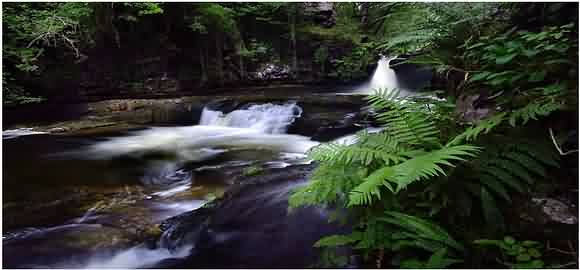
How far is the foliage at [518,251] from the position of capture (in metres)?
1.79

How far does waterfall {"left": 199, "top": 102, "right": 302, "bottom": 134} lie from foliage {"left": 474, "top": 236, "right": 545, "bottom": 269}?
7.37m

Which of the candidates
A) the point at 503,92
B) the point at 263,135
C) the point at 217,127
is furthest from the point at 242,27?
the point at 503,92

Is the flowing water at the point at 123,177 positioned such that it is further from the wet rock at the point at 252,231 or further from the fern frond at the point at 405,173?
the fern frond at the point at 405,173

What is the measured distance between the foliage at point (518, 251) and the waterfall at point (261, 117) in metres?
7.37

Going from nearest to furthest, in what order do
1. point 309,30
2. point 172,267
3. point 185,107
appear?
→ 1. point 172,267
2. point 185,107
3. point 309,30

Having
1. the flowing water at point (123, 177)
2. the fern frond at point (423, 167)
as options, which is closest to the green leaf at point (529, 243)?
the fern frond at point (423, 167)

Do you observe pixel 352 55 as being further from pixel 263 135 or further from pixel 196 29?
pixel 263 135

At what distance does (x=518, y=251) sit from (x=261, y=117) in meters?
8.31

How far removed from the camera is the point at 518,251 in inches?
73.4

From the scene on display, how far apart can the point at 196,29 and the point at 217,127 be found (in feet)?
16.2

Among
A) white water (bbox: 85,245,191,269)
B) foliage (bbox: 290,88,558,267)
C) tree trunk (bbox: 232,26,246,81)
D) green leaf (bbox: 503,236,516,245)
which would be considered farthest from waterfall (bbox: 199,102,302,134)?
green leaf (bbox: 503,236,516,245)

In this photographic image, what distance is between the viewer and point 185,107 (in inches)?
442

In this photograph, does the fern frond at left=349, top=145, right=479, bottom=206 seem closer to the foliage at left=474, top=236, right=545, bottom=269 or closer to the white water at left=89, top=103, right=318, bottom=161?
the foliage at left=474, top=236, right=545, bottom=269

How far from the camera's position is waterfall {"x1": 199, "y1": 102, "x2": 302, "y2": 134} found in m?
9.48
